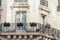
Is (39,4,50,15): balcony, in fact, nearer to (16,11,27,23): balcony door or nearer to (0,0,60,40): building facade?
(0,0,60,40): building facade

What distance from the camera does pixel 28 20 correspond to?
88.4 ft

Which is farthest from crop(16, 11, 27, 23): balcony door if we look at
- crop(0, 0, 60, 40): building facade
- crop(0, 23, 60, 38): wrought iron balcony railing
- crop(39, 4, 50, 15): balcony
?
crop(39, 4, 50, 15): balcony

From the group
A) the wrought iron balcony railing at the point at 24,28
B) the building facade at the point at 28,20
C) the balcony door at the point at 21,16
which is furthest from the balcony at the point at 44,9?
the wrought iron balcony railing at the point at 24,28

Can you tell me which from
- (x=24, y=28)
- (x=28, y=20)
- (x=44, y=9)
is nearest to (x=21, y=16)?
(x=28, y=20)

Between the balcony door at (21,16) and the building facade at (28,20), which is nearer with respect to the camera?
the building facade at (28,20)

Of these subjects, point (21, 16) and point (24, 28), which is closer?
point (24, 28)

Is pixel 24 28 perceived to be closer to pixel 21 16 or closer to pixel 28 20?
pixel 28 20

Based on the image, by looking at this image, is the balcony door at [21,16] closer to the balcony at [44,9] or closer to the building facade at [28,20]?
the building facade at [28,20]

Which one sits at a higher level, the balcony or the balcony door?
the balcony

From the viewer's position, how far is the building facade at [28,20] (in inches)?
1014

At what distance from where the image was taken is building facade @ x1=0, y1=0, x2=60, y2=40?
84.5 feet

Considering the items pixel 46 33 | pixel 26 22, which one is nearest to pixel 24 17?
pixel 26 22

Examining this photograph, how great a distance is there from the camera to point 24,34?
25.6 metres

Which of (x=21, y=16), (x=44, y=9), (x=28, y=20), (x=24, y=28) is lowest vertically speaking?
(x=24, y=28)
